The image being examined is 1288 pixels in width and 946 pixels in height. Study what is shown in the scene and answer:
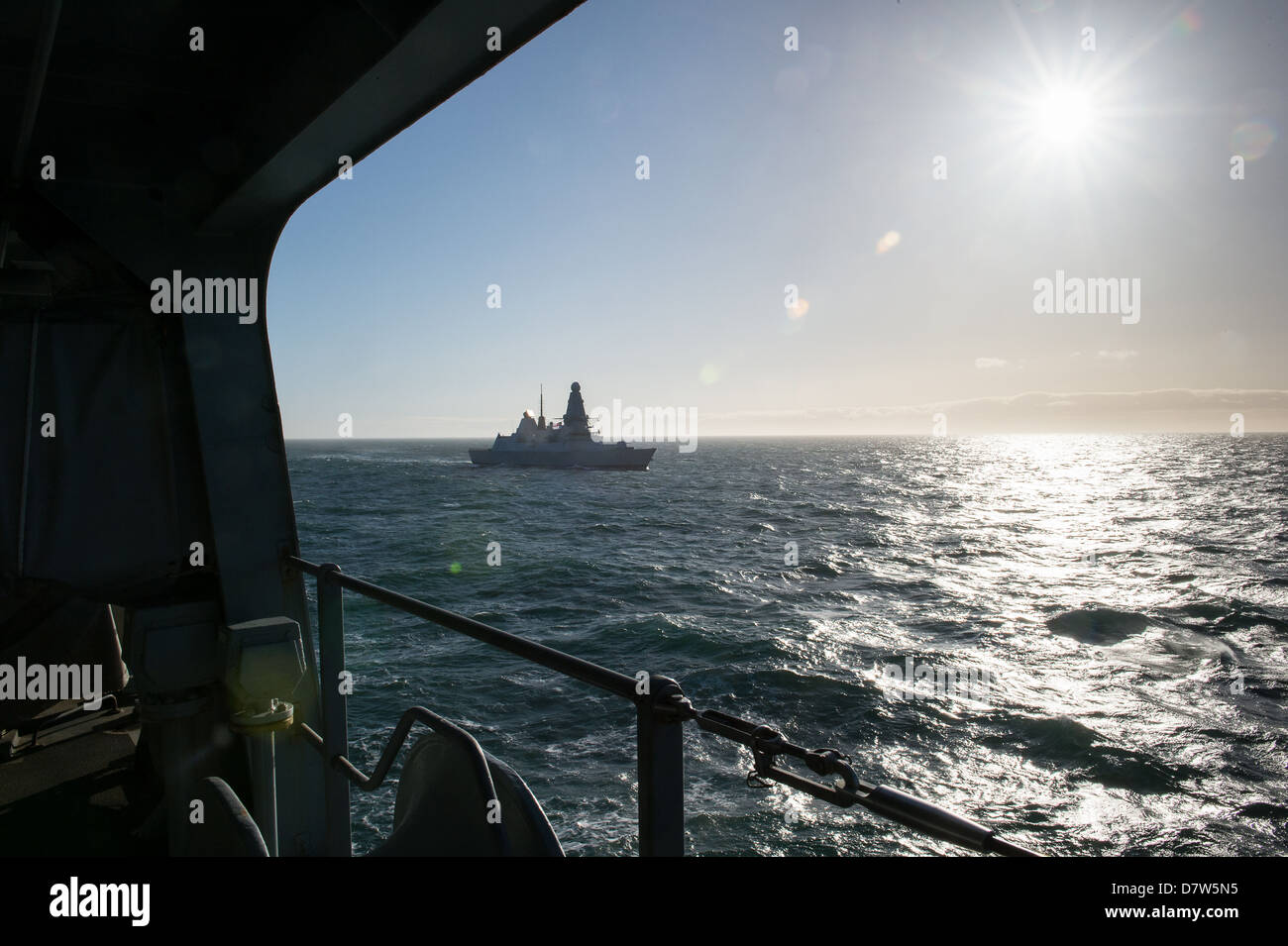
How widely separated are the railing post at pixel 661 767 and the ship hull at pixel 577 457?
217 feet

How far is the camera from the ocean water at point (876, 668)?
28.8 feet

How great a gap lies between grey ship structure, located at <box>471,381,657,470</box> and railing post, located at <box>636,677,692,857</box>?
217 feet

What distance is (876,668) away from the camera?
1369 centimetres

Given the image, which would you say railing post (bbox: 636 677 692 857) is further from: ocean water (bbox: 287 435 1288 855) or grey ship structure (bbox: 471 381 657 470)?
grey ship structure (bbox: 471 381 657 470)

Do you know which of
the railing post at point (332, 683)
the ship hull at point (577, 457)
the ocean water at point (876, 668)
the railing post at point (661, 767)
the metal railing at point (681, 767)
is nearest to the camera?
the metal railing at point (681, 767)

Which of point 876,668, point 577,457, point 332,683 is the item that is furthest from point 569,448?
point 332,683

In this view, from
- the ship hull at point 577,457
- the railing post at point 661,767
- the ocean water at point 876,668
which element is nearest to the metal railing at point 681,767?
the railing post at point 661,767

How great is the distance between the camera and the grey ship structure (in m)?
67.8

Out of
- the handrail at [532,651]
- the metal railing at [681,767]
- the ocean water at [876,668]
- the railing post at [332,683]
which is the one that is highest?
the handrail at [532,651]

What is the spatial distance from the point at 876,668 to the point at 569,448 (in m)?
55.4

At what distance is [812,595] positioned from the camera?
19.7m

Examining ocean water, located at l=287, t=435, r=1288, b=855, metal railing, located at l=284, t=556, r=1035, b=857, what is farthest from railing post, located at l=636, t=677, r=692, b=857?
ocean water, located at l=287, t=435, r=1288, b=855

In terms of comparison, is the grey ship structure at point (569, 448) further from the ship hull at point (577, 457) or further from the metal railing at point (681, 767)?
the metal railing at point (681, 767)

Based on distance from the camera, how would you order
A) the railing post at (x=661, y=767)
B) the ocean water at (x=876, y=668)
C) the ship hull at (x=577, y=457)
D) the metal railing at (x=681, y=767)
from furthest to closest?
the ship hull at (x=577, y=457) → the ocean water at (x=876, y=668) → the railing post at (x=661, y=767) → the metal railing at (x=681, y=767)
